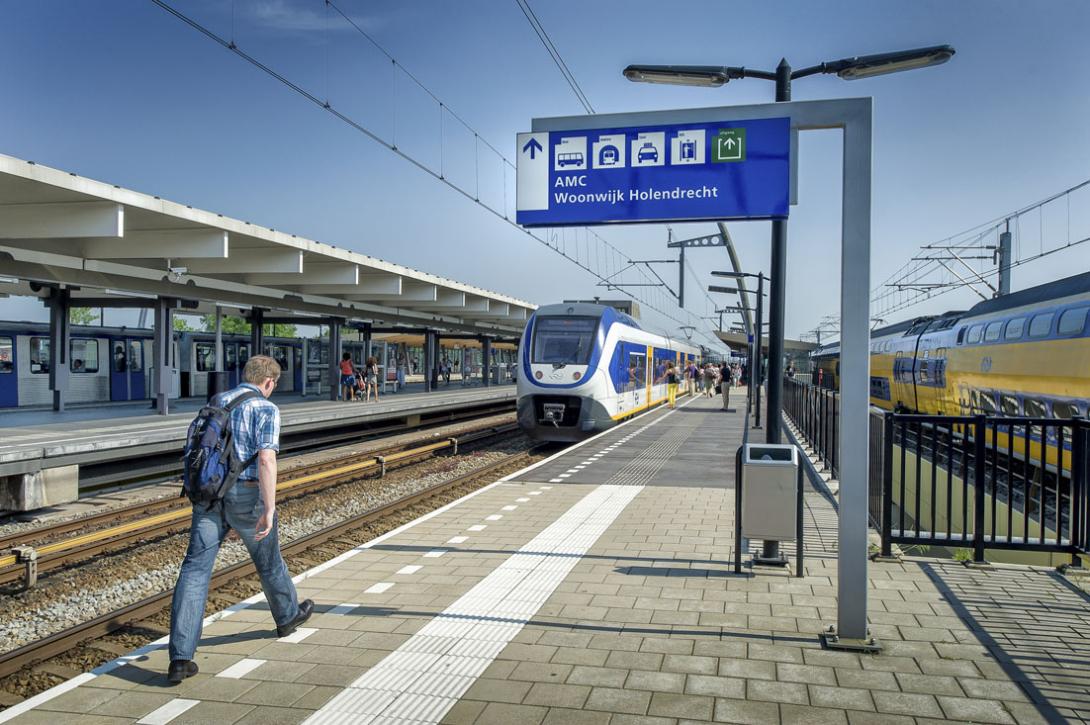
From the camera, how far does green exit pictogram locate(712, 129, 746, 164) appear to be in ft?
17.6

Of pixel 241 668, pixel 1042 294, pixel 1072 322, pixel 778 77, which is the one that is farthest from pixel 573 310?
pixel 241 668

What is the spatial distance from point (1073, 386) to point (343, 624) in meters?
10.7

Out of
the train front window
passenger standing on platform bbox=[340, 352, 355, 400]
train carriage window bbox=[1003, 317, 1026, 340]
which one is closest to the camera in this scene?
train carriage window bbox=[1003, 317, 1026, 340]

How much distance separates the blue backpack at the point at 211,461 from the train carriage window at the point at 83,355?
22.1 m

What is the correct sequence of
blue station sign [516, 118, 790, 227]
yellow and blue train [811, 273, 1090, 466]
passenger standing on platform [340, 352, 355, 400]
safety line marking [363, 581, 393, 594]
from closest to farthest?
blue station sign [516, 118, 790, 227] → safety line marking [363, 581, 393, 594] → yellow and blue train [811, 273, 1090, 466] → passenger standing on platform [340, 352, 355, 400]

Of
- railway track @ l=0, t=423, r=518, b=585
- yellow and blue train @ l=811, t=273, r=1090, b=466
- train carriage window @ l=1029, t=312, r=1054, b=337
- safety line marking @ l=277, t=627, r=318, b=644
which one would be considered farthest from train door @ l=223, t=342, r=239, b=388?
safety line marking @ l=277, t=627, r=318, b=644

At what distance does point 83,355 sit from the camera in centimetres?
2366

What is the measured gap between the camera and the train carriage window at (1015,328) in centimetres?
1375

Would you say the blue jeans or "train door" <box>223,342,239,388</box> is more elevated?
"train door" <box>223,342,239,388</box>

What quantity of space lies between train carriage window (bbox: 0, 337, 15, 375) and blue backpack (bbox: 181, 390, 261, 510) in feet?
68.2

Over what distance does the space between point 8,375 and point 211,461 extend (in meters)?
21.0

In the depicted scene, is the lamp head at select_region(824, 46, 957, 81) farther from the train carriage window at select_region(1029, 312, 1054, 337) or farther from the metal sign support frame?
the train carriage window at select_region(1029, 312, 1054, 337)

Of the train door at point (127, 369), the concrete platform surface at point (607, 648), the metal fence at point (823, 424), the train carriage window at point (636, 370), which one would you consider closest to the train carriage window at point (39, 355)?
the train door at point (127, 369)

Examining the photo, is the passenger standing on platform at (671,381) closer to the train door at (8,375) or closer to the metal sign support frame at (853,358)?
the train door at (8,375)
